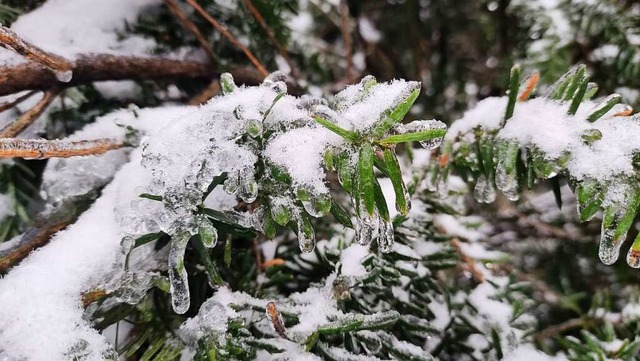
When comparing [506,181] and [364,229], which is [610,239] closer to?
[506,181]

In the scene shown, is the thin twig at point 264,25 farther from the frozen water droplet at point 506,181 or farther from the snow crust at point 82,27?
the frozen water droplet at point 506,181

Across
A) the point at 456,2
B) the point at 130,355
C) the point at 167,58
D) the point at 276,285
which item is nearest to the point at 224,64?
the point at 167,58

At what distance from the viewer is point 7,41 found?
0.61 m

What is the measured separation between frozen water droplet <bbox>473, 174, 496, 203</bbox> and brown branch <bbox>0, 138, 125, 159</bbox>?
0.53 m

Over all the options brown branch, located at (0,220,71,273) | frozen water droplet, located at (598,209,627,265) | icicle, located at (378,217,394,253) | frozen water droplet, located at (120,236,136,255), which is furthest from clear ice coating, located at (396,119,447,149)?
brown branch, located at (0,220,71,273)

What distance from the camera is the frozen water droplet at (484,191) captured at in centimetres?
67

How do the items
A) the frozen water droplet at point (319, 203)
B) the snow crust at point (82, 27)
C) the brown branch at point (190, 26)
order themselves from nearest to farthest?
1. the frozen water droplet at point (319, 203)
2. the snow crust at point (82, 27)
3. the brown branch at point (190, 26)

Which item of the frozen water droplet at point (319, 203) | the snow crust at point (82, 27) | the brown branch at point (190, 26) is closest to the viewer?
the frozen water droplet at point (319, 203)

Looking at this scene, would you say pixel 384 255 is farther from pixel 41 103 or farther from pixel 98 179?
pixel 41 103

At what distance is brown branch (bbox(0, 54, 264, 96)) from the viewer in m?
0.72

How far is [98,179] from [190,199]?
0.27 m

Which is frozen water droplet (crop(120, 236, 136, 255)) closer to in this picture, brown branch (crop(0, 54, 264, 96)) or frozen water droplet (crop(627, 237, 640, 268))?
brown branch (crop(0, 54, 264, 96))

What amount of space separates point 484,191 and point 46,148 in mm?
573

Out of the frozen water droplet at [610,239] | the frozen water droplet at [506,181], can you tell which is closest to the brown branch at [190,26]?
the frozen water droplet at [506,181]
